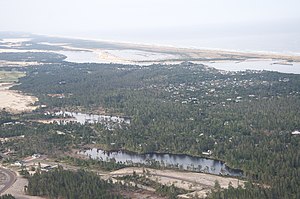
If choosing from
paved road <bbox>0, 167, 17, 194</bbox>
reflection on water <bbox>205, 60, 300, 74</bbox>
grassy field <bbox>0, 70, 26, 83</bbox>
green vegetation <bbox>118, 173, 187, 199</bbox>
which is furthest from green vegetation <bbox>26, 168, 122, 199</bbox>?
reflection on water <bbox>205, 60, 300, 74</bbox>

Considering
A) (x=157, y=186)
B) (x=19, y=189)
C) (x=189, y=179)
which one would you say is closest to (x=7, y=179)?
(x=19, y=189)

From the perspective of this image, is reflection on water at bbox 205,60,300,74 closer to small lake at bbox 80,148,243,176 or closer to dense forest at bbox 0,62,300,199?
→ dense forest at bbox 0,62,300,199

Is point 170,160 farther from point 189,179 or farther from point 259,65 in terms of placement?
point 259,65

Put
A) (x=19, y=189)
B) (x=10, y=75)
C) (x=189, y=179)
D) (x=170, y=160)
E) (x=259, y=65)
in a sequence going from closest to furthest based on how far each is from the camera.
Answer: (x=19, y=189)
(x=189, y=179)
(x=170, y=160)
(x=10, y=75)
(x=259, y=65)

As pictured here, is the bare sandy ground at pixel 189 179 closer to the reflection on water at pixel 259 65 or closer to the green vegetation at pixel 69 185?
the green vegetation at pixel 69 185

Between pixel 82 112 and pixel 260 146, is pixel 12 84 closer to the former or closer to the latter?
pixel 82 112
